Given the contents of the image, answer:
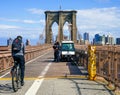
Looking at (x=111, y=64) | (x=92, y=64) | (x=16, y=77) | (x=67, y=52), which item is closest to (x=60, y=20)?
(x=67, y=52)

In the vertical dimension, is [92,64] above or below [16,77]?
above

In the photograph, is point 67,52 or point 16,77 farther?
point 67,52

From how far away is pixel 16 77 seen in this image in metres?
13.5

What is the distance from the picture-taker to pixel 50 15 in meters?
150

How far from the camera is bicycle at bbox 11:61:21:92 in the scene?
13109 mm

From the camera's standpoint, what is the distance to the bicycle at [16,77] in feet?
43.0

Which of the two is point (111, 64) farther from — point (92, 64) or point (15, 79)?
point (15, 79)

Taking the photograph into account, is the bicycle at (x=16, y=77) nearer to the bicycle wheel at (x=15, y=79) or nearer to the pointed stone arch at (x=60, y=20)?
the bicycle wheel at (x=15, y=79)

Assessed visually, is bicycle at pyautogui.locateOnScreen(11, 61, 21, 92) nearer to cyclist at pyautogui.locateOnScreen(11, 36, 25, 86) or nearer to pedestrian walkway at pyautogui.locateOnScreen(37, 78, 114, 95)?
cyclist at pyautogui.locateOnScreen(11, 36, 25, 86)

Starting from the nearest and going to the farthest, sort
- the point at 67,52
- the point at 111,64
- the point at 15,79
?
the point at 15,79, the point at 111,64, the point at 67,52

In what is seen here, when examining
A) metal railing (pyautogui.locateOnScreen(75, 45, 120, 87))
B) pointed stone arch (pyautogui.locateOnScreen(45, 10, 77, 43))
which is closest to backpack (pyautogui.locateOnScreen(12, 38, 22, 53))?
metal railing (pyautogui.locateOnScreen(75, 45, 120, 87))

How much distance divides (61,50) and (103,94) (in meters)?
23.2

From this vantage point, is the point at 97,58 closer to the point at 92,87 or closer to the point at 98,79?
the point at 98,79

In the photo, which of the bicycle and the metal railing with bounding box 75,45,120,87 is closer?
the bicycle
